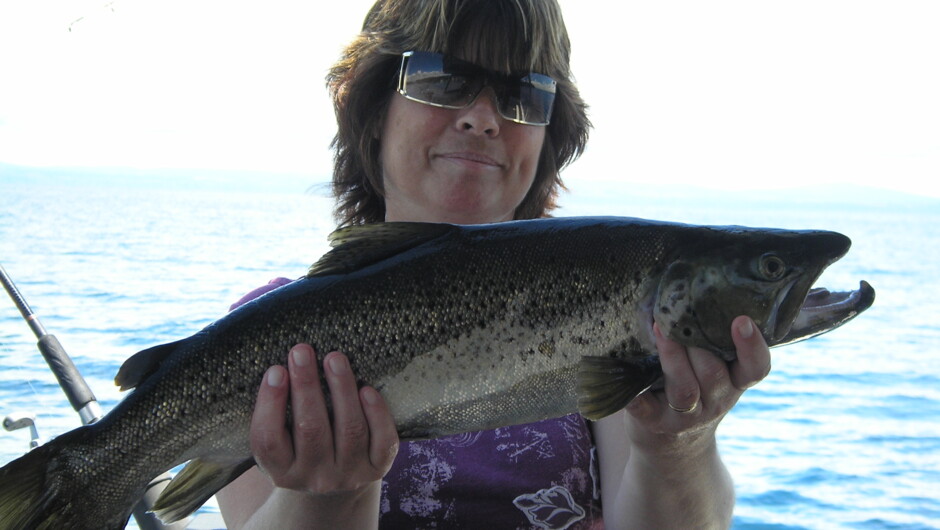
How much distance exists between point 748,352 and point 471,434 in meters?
0.97

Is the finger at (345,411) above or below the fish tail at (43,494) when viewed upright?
above

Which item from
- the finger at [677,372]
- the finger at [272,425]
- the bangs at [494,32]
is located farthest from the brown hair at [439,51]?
the finger at [272,425]

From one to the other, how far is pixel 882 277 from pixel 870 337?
43.0ft

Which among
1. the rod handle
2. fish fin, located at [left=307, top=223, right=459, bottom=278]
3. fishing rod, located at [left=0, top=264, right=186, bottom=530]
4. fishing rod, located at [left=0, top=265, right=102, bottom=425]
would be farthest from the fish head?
the rod handle

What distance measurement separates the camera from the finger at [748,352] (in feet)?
6.25

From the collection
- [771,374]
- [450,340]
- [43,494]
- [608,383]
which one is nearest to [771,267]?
[608,383]

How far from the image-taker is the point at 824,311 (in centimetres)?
199

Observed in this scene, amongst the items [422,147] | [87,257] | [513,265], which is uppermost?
[422,147]

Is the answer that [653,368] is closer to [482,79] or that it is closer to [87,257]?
[482,79]

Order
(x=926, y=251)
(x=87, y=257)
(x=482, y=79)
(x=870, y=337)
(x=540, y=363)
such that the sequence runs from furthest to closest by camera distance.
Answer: (x=926, y=251), (x=87, y=257), (x=870, y=337), (x=482, y=79), (x=540, y=363)

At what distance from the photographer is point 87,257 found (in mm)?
23719

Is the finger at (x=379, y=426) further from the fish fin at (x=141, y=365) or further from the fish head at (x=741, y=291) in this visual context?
the fish head at (x=741, y=291)

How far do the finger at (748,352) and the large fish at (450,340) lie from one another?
0.17 feet

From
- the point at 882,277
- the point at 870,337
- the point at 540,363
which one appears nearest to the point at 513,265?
the point at 540,363
